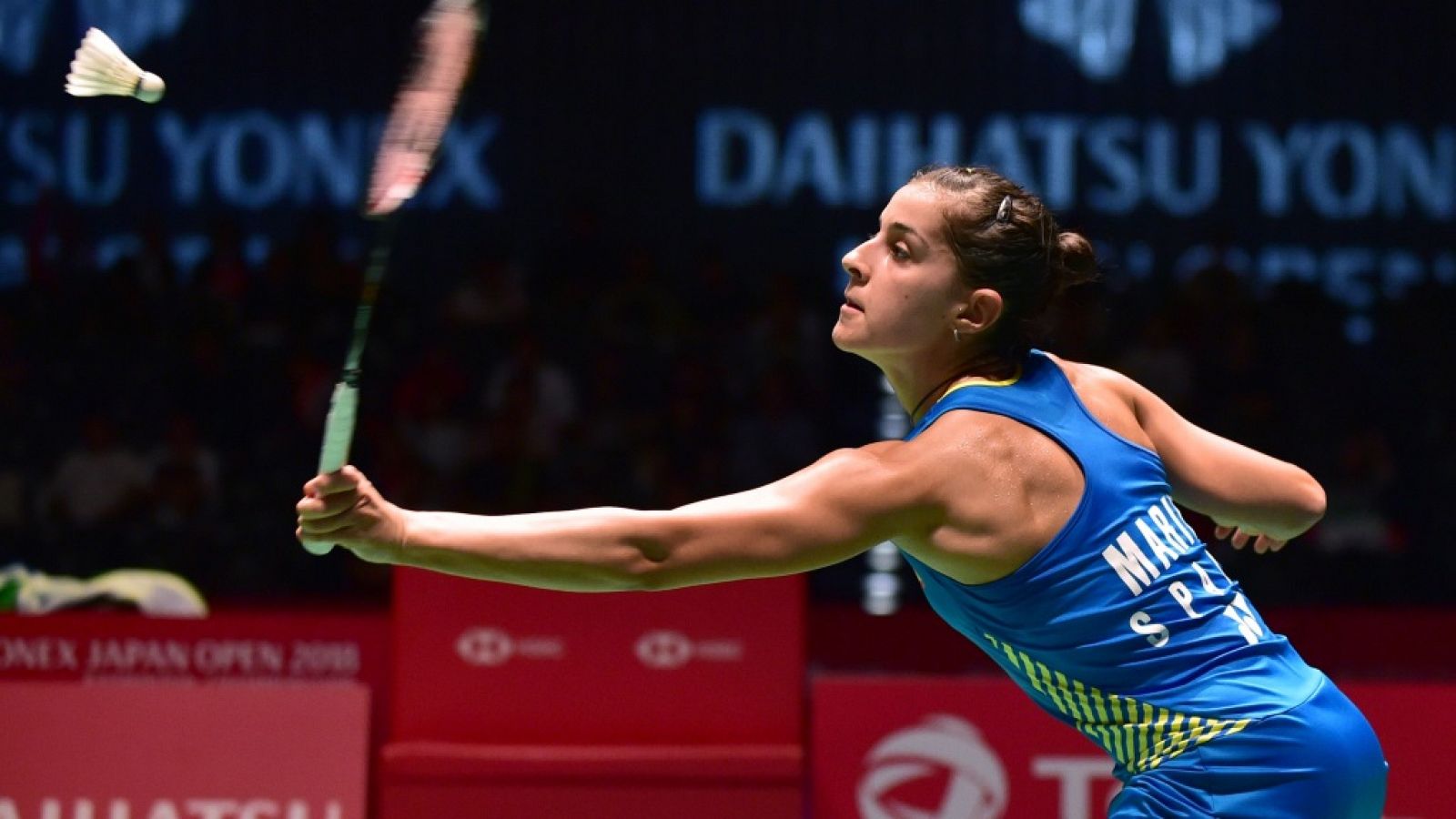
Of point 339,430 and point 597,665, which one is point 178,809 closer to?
point 597,665

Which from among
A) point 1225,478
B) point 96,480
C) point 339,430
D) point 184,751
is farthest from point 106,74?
point 96,480

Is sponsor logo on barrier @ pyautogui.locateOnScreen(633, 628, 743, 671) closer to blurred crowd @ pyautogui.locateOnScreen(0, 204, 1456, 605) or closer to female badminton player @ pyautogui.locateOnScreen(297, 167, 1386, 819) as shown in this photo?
female badminton player @ pyautogui.locateOnScreen(297, 167, 1386, 819)

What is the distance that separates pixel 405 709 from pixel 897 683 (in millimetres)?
1223

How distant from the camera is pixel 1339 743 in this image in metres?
2.63

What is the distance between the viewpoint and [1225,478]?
302 centimetres

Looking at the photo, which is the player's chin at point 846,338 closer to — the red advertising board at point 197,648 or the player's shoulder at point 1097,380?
the player's shoulder at point 1097,380

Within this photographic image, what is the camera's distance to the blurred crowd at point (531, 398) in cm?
797

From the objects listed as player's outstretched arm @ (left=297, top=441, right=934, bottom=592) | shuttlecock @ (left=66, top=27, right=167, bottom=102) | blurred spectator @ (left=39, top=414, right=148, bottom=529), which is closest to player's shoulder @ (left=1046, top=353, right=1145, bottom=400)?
player's outstretched arm @ (left=297, top=441, right=934, bottom=592)

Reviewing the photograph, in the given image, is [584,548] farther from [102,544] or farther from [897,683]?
[102,544]

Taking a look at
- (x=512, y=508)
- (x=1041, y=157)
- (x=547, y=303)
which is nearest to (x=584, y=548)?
(x=512, y=508)

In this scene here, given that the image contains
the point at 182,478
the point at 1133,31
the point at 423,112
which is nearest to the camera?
the point at 423,112

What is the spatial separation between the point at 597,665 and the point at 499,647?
249mm

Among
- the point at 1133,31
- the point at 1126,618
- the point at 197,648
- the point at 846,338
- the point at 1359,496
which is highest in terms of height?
the point at 1133,31

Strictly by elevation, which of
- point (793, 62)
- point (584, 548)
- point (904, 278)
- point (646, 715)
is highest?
point (793, 62)
